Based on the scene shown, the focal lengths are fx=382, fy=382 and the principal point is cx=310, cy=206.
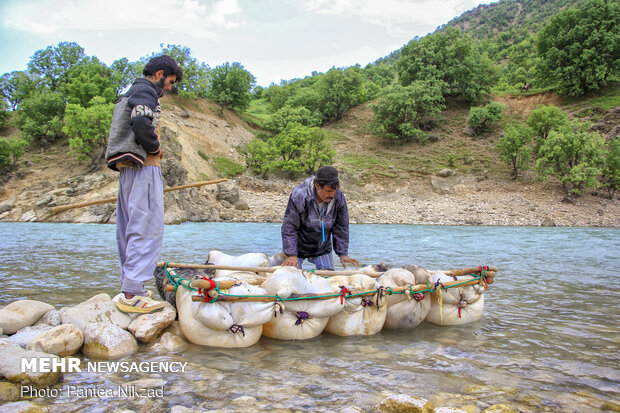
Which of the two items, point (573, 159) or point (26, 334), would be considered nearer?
point (26, 334)

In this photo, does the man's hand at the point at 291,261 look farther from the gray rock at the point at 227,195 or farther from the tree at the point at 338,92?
the tree at the point at 338,92

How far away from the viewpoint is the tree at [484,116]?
43250 millimetres

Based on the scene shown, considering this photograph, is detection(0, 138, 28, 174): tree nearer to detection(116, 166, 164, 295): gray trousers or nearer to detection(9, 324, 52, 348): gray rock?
detection(9, 324, 52, 348): gray rock

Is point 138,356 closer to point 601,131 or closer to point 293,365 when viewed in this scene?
point 293,365

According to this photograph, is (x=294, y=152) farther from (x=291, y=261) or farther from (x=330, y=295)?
(x=330, y=295)

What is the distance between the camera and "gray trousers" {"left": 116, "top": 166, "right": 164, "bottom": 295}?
3707 millimetres

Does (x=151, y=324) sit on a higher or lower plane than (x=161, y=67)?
lower

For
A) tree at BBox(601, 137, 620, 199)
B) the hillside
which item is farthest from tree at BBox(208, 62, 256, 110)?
tree at BBox(601, 137, 620, 199)

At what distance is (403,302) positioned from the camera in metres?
4.33

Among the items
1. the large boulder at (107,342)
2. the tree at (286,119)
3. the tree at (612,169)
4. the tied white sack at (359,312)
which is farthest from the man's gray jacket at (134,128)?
the tree at (286,119)

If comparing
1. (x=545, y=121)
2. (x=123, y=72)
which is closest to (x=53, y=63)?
(x=123, y=72)

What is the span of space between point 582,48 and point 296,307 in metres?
49.5

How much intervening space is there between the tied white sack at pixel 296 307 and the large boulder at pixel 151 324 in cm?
99

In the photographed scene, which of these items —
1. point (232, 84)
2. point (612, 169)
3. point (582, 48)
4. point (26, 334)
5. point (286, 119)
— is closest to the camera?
point (26, 334)
